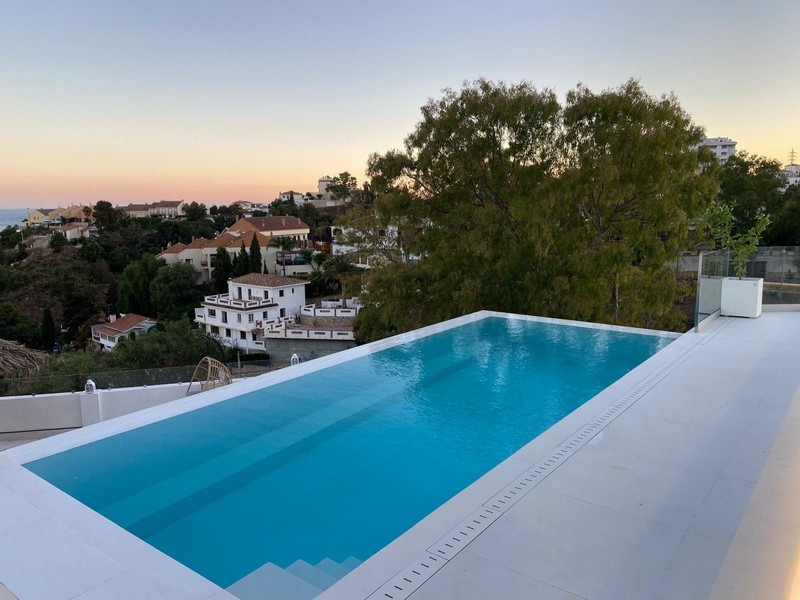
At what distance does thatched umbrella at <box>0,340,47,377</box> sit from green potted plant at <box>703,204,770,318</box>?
12333 mm

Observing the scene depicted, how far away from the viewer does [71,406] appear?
8.56 metres

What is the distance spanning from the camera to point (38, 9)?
15.9 meters

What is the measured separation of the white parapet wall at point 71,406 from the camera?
8.32 metres

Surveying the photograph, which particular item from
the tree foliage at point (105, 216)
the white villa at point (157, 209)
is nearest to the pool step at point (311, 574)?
the tree foliage at point (105, 216)

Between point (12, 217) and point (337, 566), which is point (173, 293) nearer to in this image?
point (337, 566)

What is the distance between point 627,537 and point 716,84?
1577cm

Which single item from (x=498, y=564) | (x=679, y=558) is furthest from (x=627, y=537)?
(x=498, y=564)

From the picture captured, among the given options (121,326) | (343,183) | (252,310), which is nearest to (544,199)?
(252,310)

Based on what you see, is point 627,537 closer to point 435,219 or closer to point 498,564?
point 498,564

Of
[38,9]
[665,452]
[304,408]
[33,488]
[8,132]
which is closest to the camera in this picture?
[33,488]

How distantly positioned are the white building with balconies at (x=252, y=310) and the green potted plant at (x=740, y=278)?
25616 millimetres

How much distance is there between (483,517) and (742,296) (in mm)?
7197

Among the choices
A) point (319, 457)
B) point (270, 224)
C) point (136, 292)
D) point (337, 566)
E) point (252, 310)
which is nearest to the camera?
point (337, 566)

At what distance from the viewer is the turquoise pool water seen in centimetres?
336
